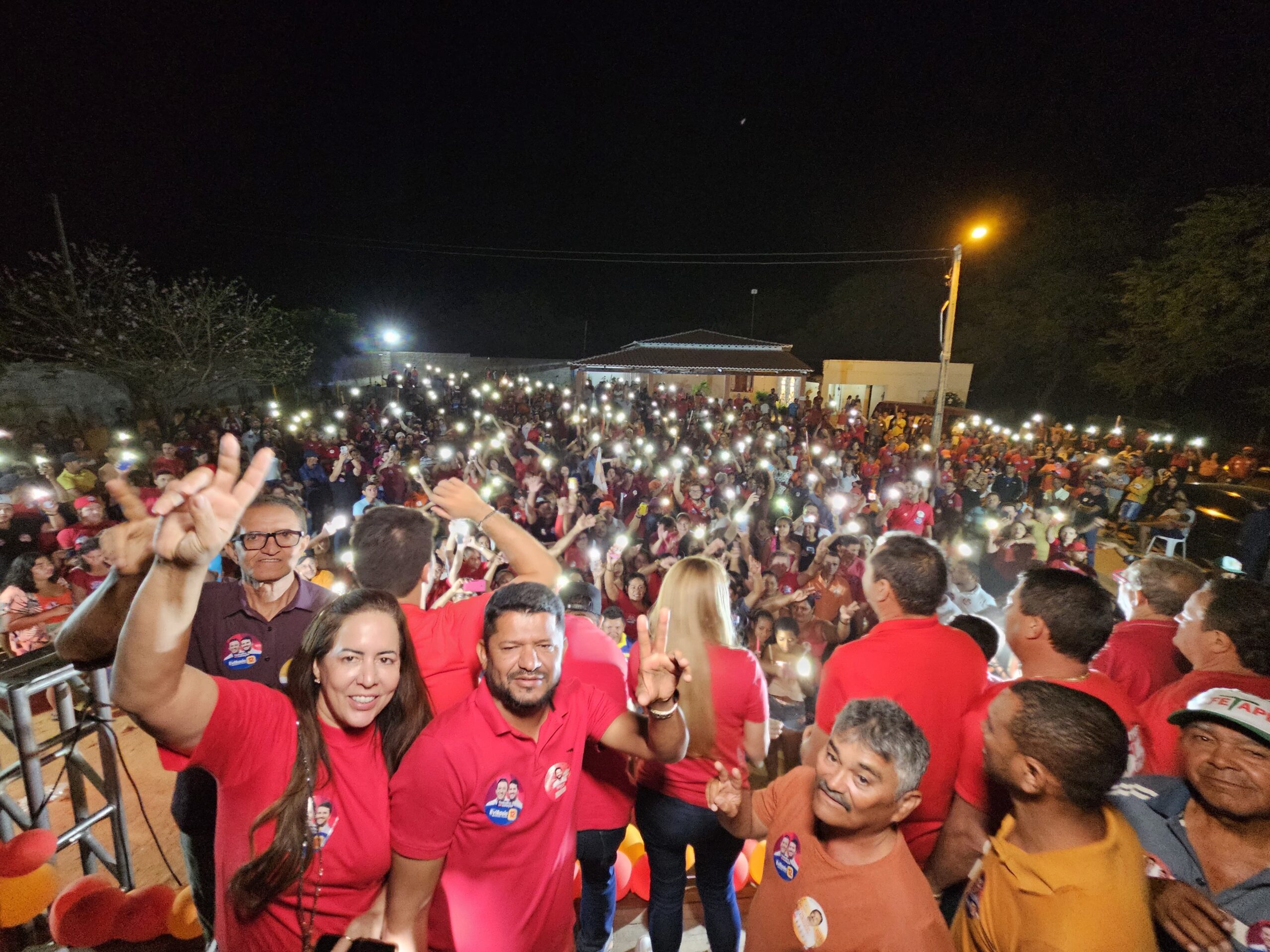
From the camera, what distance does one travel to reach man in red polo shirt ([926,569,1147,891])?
2090 mm

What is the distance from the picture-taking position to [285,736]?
5.55ft

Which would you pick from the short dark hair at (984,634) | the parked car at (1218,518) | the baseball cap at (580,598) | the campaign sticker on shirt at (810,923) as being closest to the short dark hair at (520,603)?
the campaign sticker on shirt at (810,923)

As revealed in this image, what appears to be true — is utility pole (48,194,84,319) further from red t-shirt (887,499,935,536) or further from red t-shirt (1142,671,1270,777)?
red t-shirt (1142,671,1270,777)

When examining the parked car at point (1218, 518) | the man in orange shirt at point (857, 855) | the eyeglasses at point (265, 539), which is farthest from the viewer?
the parked car at point (1218, 518)

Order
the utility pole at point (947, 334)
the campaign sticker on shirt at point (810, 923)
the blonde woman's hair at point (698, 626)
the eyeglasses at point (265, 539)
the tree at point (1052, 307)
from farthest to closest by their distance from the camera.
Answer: the tree at point (1052, 307)
the utility pole at point (947, 334)
the eyeglasses at point (265, 539)
the blonde woman's hair at point (698, 626)
the campaign sticker on shirt at point (810, 923)

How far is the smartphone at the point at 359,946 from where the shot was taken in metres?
1.56

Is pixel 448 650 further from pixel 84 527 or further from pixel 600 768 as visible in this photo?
pixel 84 527

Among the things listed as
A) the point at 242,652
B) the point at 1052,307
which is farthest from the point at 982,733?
the point at 1052,307

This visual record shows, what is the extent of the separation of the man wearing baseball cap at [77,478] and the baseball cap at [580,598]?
7746 mm

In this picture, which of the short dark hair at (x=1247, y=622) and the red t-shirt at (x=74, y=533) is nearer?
the short dark hair at (x=1247, y=622)

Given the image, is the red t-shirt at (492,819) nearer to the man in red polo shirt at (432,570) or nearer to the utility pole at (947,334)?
the man in red polo shirt at (432,570)

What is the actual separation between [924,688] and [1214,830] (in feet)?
2.89

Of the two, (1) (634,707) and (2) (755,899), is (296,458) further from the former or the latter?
(2) (755,899)

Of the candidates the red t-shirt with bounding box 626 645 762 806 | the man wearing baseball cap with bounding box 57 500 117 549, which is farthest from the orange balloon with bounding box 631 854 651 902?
the man wearing baseball cap with bounding box 57 500 117 549
